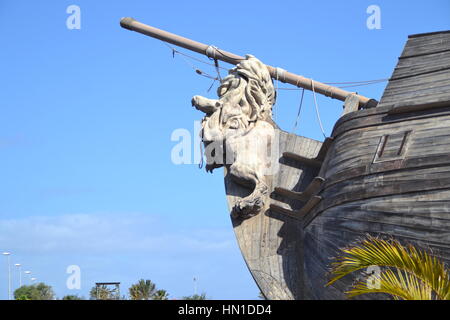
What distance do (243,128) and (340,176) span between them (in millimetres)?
3374

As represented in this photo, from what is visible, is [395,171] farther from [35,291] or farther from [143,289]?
[35,291]

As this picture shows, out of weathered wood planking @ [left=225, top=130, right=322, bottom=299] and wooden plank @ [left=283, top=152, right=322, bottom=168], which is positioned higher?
wooden plank @ [left=283, top=152, right=322, bottom=168]

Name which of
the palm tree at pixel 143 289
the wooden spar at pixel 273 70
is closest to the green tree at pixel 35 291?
the palm tree at pixel 143 289

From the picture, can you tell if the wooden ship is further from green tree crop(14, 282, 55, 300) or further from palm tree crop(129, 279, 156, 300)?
green tree crop(14, 282, 55, 300)

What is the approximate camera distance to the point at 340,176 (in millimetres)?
11664

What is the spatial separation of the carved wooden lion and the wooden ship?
21 millimetres

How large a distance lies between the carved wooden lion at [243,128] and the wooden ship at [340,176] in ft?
0.07

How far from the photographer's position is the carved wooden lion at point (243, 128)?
14.2m

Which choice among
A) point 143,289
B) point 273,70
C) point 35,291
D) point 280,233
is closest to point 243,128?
point 280,233

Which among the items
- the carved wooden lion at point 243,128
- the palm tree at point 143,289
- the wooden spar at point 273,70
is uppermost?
the wooden spar at point 273,70

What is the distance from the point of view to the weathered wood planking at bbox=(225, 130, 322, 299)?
1338cm

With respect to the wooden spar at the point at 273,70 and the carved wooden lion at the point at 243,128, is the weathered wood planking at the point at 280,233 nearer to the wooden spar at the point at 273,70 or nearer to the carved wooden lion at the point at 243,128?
the carved wooden lion at the point at 243,128

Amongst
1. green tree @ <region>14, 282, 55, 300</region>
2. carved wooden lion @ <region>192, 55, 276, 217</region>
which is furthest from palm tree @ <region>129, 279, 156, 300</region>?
carved wooden lion @ <region>192, 55, 276, 217</region>
